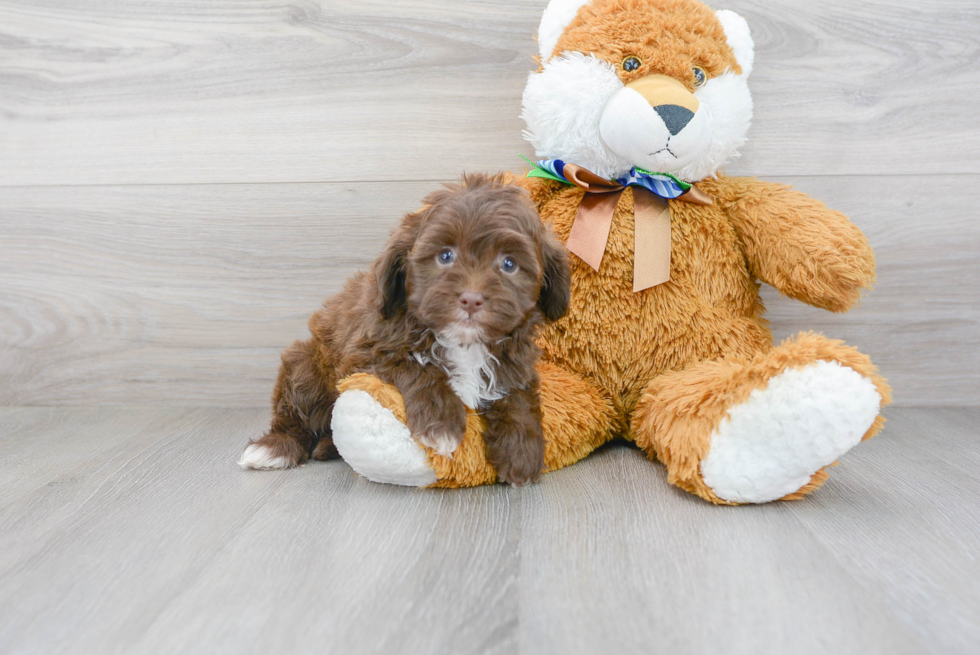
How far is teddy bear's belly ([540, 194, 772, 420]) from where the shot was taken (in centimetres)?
149

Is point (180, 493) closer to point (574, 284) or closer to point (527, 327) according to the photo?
point (527, 327)

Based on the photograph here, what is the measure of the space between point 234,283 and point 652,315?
111 centimetres

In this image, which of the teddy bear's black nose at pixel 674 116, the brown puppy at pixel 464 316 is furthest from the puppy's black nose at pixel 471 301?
the teddy bear's black nose at pixel 674 116

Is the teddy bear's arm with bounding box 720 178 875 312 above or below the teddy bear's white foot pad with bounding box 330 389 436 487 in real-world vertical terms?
above

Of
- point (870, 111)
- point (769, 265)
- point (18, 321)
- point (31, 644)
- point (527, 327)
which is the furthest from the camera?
point (18, 321)

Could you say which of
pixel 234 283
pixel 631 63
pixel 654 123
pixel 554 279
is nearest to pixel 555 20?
pixel 631 63

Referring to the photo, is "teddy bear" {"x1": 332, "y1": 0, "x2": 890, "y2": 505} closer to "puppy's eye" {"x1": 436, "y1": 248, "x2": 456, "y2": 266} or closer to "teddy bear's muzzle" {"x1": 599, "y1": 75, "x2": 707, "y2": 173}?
"teddy bear's muzzle" {"x1": 599, "y1": 75, "x2": 707, "y2": 173}

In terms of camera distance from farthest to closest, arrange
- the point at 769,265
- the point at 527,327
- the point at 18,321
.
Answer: the point at 18,321
the point at 769,265
the point at 527,327

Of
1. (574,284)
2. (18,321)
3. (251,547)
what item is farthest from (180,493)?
(18,321)

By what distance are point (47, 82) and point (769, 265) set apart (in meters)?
1.87

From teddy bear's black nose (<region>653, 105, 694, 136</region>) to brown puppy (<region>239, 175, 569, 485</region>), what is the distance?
346 millimetres

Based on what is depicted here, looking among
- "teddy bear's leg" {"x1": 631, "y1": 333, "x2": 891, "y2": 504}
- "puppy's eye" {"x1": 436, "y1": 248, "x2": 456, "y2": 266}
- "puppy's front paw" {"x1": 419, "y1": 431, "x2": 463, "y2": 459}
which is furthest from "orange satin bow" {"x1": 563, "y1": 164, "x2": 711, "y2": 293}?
"puppy's front paw" {"x1": 419, "y1": 431, "x2": 463, "y2": 459}

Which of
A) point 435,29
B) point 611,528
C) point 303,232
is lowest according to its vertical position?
point 611,528

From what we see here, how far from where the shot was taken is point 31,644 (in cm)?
84
